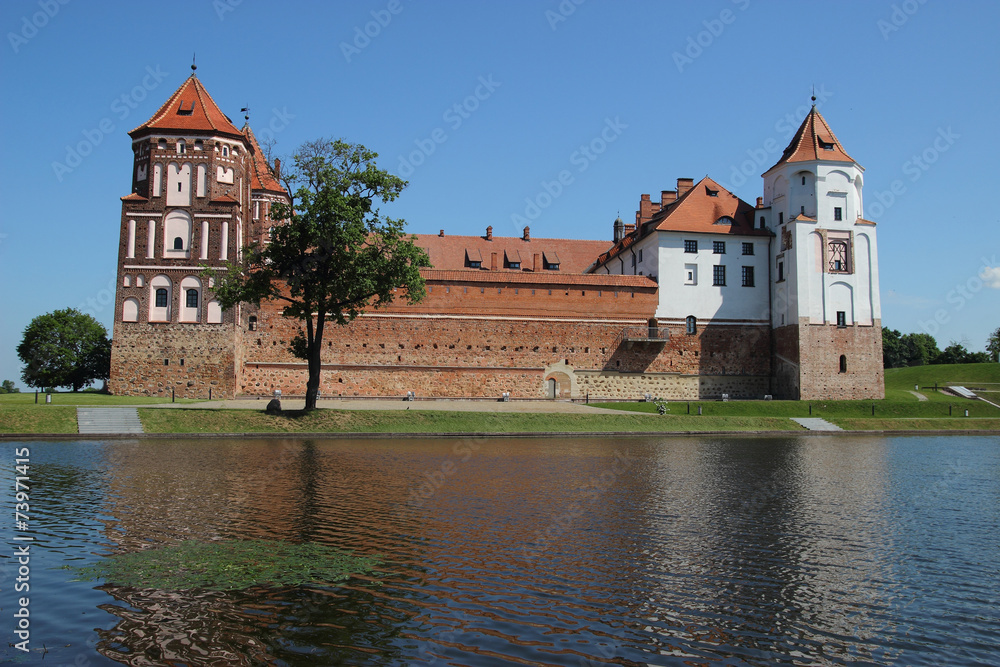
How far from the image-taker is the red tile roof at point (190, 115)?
38.7 metres

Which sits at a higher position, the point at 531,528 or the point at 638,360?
the point at 638,360

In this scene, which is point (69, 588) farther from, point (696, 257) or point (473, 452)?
point (696, 257)

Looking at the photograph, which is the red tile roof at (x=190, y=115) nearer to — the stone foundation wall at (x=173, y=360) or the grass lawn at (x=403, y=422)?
the stone foundation wall at (x=173, y=360)

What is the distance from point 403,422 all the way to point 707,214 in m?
26.9

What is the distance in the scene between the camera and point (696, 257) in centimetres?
4603

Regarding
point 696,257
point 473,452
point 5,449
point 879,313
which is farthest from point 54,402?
point 879,313

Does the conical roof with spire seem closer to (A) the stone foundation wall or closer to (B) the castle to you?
(B) the castle

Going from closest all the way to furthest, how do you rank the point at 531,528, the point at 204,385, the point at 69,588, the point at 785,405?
1. the point at 69,588
2. the point at 531,528
3. the point at 204,385
4. the point at 785,405

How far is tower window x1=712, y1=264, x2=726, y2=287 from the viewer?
152 ft

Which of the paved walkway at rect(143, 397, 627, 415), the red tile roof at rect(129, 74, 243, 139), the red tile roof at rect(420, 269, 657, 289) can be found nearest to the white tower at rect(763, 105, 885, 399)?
the red tile roof at rect(420, 269, 657, 289)

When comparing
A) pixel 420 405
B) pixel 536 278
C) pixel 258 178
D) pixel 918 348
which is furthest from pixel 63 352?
pixel 918 348

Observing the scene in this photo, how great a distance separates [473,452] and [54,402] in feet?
67.6

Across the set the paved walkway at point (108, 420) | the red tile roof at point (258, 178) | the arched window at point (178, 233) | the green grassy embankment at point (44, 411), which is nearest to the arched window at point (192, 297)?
the arched window at point (178, 233)

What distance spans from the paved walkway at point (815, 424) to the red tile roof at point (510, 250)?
770 inches
